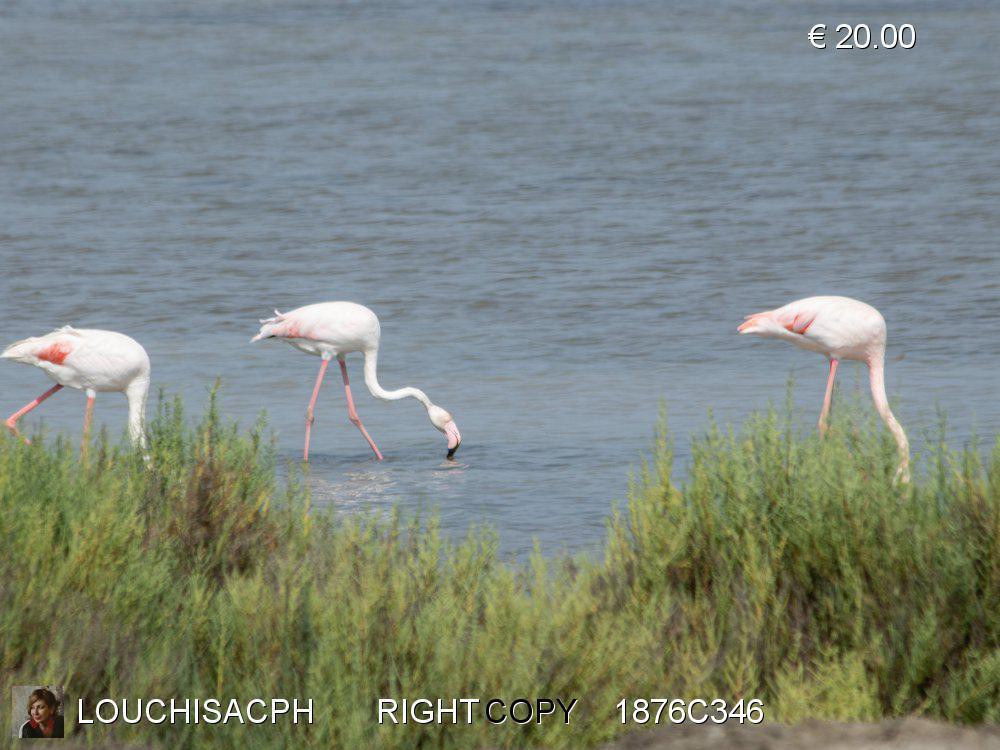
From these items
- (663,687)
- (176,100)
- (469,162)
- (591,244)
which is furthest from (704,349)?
(176,100)

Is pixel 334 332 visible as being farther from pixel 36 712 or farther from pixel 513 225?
pixel 36 712

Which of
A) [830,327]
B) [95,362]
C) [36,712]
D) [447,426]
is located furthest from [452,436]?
[36,712]

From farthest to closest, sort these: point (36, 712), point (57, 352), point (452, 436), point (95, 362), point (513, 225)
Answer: point (513, 225), point (452, 436), point (57, 352), point (95, 362), point (36, 712)

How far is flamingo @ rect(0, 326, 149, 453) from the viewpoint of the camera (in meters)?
11.1

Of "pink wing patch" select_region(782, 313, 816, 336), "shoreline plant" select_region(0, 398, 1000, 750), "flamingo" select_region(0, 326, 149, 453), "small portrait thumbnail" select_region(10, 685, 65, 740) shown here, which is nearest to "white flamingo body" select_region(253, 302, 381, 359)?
"flamingo" select_region(0, 326, 149, 453)

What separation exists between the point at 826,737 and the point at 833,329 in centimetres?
683

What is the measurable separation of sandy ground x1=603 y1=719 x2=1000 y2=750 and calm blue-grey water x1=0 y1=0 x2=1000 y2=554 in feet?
11.3

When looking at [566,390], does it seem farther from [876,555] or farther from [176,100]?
[176,100]

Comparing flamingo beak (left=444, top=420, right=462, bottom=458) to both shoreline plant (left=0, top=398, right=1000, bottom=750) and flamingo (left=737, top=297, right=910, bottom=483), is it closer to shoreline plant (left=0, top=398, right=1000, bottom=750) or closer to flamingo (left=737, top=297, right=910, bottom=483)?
flamingo (left=737, top=297, right=910, bottom=483)

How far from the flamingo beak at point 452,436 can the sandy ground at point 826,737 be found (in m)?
6.59

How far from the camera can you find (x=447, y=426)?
11.9 metres

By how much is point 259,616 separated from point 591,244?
590 inches

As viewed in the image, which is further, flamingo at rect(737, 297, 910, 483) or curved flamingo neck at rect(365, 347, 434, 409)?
curved flamingo neck at rect(365, 347, 434, 409)

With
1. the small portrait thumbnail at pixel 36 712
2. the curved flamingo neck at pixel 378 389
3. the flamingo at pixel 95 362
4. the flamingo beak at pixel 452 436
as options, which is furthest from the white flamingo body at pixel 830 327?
the small portrait thumbnail at pixel 36 712
